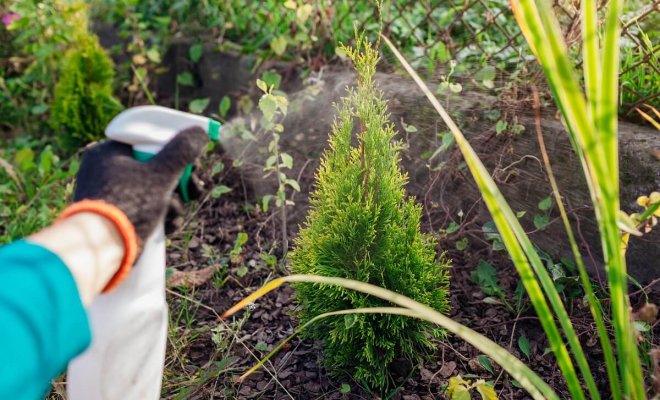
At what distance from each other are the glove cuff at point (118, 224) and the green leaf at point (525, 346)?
3.81 feet

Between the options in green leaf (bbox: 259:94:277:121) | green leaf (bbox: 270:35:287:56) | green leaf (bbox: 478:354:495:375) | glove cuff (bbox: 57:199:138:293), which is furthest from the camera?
green leaf (bbox: 270:35:287:56)

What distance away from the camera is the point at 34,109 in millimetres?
3520

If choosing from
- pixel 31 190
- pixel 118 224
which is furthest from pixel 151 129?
pixel 31 190

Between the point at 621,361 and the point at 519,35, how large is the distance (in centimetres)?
159

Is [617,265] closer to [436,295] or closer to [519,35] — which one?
[436,295]

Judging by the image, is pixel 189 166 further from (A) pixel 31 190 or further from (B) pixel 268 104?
(A) pixel 31 190

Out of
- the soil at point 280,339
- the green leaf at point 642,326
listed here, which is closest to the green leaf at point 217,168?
the soil at point 280,339

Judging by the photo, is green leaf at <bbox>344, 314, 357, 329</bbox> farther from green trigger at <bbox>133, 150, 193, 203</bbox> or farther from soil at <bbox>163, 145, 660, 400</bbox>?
green trigger at <bbox>133, 150, 193, 203</bbox>

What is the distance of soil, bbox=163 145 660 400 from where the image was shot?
6.03 ft

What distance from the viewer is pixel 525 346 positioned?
6.22 ft

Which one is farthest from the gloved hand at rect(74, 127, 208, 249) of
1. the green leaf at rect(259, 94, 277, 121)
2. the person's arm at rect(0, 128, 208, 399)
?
the green leaf at rect(259, 94, 277, 121)

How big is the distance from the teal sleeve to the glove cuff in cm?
11

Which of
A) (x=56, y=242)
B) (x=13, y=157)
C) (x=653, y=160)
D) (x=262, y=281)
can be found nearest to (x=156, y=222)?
(x=56, y=242)

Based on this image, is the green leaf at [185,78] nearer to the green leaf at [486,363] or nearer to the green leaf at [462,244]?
the green leaf at [462,244]
